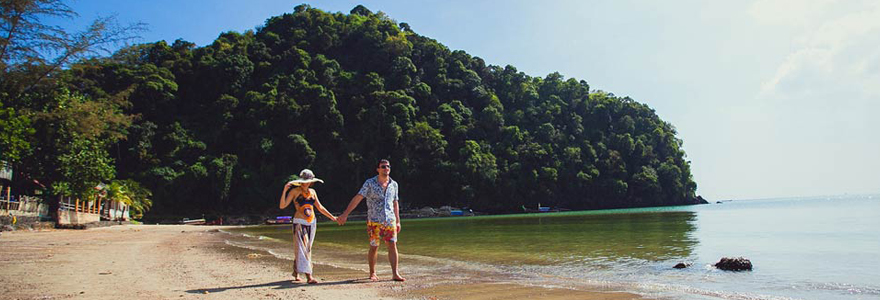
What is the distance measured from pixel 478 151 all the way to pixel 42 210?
52423 mm

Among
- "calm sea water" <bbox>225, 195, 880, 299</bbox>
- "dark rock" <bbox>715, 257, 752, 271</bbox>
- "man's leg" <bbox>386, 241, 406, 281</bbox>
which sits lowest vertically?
"calm sea water" <bbox>225, 195, 880, 299</bbox>

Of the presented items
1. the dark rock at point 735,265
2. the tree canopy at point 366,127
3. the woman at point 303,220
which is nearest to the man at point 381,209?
the woman at point 303,220

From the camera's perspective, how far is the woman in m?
6.63

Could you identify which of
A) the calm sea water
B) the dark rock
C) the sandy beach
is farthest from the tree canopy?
the dark rock

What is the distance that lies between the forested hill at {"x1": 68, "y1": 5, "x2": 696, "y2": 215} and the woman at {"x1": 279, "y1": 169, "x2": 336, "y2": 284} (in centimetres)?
5792

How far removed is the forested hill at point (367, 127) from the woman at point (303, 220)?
190 feet

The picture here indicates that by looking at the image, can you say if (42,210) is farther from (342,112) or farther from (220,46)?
(220,46)

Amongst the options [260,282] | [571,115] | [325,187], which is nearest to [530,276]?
[260,282]

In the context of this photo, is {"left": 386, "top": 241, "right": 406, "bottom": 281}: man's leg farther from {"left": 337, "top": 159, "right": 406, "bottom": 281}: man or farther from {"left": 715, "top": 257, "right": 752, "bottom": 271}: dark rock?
{"left": 715, "top": 257, "right": 752, "bottom": 271}: dark rock

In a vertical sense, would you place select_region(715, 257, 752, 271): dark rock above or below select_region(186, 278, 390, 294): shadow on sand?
below

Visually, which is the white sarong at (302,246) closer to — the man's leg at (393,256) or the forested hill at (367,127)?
the man's leg at (393,256)

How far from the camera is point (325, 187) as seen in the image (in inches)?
2648

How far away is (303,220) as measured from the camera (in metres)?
6.78

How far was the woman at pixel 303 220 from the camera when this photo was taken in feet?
21.7
